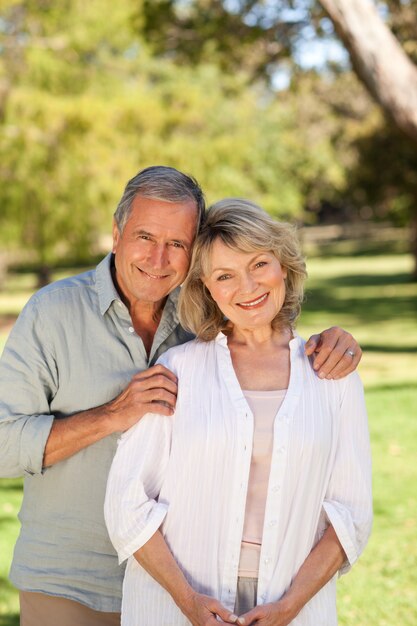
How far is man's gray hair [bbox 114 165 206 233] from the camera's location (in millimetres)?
3301

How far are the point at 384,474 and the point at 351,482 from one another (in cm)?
606

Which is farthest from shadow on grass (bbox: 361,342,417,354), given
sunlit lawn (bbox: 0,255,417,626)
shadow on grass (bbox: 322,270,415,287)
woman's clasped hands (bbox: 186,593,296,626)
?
shadow on grass (bbox: 322,270,415,287)

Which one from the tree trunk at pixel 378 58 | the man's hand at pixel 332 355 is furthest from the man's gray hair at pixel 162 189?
the tree trunk at pixel 378 58

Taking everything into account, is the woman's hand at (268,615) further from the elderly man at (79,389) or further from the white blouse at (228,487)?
the elderly man at (79,389)

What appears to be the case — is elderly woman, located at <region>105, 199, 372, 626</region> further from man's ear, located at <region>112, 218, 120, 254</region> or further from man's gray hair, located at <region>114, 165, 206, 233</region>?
man's ear, located at <region>112, 218, 120, 254</region>

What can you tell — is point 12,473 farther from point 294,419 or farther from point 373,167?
point 373,167

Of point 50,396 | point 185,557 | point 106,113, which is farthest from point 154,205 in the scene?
point 106,113

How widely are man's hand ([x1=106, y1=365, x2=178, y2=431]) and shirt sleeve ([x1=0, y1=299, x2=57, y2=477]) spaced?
10.8 inches

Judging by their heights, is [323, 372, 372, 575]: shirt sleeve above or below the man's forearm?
below

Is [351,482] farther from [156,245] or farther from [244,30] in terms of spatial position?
[244,30]

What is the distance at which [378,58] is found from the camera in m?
11.6

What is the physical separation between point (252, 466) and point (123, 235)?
3.27ft

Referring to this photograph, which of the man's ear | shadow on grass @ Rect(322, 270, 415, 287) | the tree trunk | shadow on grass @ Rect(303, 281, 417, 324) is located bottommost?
shadow on grass @ Rect(322, 270, 415, 287)

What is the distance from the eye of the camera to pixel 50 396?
328 centimetres
